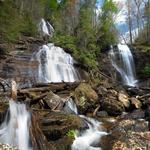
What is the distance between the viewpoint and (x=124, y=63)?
39031 mm

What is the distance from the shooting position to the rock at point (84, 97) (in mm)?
21203

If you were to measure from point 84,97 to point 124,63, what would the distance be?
18029 mm

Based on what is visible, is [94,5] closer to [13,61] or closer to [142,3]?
[142,3]

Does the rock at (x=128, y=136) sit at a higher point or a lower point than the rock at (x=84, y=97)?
lower

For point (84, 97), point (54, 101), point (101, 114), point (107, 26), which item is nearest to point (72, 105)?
point (84, 97)

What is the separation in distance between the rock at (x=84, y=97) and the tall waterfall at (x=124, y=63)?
533 inches

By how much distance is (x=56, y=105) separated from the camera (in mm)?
19094

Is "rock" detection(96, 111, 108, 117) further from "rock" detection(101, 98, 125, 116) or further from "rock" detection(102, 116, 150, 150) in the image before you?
"rock" detection(102, 116, 150, 150)

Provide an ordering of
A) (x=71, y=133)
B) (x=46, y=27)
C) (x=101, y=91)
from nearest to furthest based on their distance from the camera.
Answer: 1. (x=71, y=133)
2. (x=101, y=91)
3. (x=46, y=27)

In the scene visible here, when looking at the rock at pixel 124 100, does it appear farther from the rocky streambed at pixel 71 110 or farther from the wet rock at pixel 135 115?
the wet rock at pixel 135 115

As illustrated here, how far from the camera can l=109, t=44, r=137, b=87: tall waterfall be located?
37125 mm

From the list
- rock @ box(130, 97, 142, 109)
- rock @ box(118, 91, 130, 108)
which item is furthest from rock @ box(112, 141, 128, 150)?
rock @ box(130, 97, 142, 109)

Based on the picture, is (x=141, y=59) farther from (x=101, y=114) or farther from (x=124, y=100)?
(x=101, y=114)

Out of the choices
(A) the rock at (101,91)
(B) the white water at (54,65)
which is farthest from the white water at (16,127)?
(B) the white water at (54,65)
